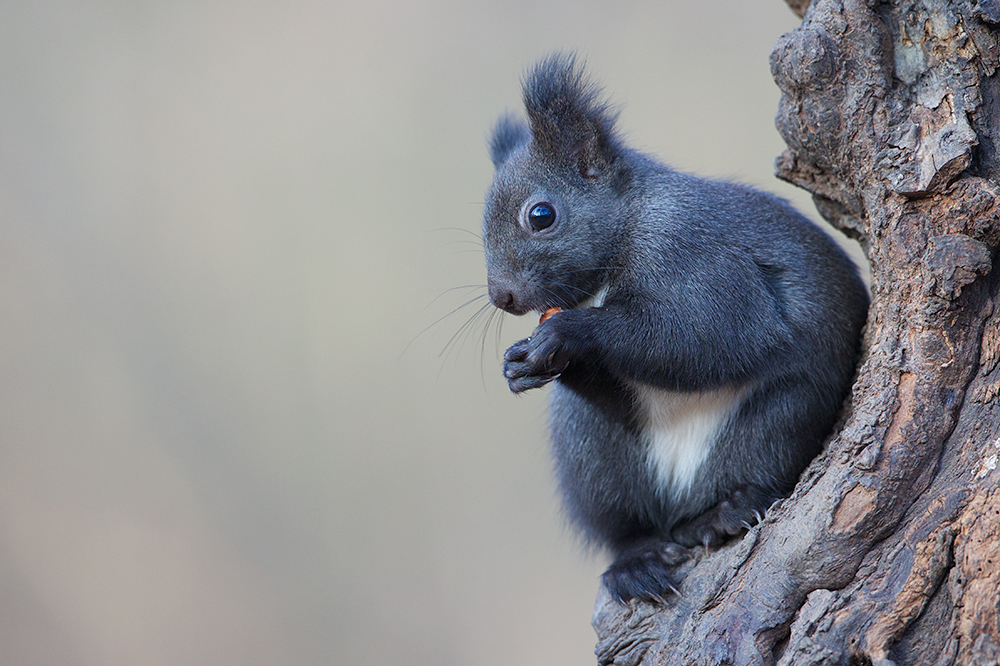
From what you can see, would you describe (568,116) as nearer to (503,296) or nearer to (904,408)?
(503,296)

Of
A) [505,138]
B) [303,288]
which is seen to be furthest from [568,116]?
[303,288]

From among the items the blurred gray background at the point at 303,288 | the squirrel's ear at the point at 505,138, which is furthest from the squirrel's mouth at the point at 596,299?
the blurred gray background at the point at 303,288

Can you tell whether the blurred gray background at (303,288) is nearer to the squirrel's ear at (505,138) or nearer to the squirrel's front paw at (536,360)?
the squirrel's ear at (505,138)

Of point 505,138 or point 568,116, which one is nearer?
point 568,116

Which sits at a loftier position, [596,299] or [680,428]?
[596,299]

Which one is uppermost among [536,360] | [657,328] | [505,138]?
[505,138]

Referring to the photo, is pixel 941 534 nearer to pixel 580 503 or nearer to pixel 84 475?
pixel 580 503

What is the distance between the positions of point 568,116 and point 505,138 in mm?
539

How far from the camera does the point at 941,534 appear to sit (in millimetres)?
1899

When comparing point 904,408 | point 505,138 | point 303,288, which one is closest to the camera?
point 904,408

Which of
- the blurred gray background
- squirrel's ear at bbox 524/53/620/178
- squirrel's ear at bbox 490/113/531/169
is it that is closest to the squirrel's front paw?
squirrel's ear at bbox 524/53/620/178

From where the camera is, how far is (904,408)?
2055 millimetres

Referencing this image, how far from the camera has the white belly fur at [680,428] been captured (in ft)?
8.97

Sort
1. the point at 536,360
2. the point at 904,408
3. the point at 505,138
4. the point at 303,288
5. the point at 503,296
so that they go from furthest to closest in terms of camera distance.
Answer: the point at 303,288, the point at 505,138, the point at 503,296, the point at 536,360, the point at 904,408
